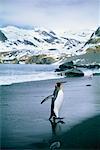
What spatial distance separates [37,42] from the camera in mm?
4090

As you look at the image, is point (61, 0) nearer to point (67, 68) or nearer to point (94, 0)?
point (94, 0)

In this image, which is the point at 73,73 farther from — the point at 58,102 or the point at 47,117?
the point at 47,117

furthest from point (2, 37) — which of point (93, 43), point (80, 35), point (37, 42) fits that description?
point (93, 43)

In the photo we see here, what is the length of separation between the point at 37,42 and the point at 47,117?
0.79m

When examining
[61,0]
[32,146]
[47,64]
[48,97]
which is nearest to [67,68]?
[47,64]

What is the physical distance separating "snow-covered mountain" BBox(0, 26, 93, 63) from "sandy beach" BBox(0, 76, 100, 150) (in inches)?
12.7

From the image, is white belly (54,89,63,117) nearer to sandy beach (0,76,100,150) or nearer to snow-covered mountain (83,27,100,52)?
sandy beach (0,76,100,150)

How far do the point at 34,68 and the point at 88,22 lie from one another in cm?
71

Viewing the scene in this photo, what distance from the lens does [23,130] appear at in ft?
12.1

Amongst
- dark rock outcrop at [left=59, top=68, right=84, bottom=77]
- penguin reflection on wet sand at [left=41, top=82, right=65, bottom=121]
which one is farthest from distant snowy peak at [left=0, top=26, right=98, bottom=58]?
penguin reflection on wet sand at [left=41, top=82, right=65, bottom=121]

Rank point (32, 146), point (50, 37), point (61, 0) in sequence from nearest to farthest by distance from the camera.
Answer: point (32, 146), point (61, 0), point (50, 37)

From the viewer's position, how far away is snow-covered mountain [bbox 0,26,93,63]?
396 centimetres

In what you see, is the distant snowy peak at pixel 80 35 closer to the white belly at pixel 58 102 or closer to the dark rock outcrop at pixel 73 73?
the dark rock outcrop at pixel 73 73

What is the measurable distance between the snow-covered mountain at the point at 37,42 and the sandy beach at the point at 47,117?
32 cm
